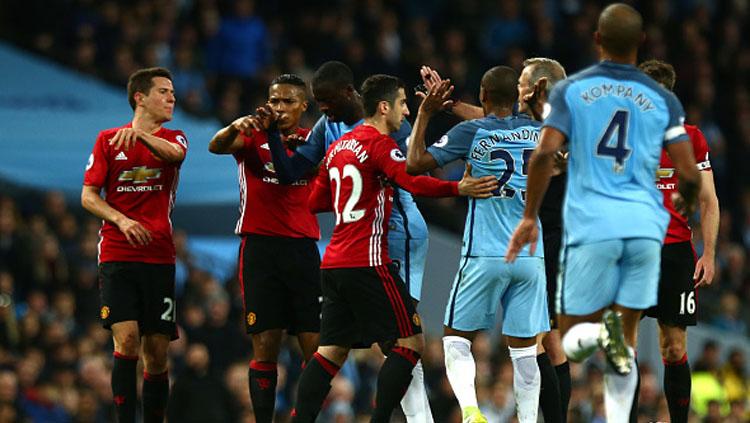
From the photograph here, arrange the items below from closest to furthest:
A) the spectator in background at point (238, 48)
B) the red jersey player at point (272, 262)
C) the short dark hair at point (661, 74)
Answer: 1. the short dark hair at point (661, 74)
2. the red jersey player at point (272, 262)
3. the spectator in background at point (238, 48)

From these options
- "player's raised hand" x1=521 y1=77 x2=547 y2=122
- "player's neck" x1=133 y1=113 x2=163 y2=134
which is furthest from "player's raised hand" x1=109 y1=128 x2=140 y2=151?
"player's raised hand" x1=521 y1=77 x2=547 y2=122

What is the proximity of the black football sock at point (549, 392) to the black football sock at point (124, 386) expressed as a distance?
285 centimetres

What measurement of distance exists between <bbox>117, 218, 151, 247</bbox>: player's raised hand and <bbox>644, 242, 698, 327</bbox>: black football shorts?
11.4 ft

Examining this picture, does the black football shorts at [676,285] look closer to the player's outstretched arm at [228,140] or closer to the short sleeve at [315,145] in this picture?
the short sleeve at [315,145]

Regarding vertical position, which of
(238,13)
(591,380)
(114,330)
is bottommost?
(591,380)

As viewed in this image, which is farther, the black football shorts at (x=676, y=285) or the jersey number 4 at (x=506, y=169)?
the black football shorts at (x=676, y=285)

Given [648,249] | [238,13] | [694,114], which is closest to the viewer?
[648,249]

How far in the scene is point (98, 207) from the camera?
10359mm

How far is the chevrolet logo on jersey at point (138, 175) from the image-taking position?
1059 cm

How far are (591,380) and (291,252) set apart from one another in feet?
25.1

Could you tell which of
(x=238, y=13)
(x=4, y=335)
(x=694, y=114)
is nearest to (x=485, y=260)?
Answer: (x=4, y=335)

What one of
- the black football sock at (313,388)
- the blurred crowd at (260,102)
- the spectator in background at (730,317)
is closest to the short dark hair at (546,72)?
the black football sock at (313,388)

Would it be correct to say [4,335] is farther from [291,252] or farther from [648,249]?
[648,249]

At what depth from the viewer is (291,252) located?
34.7ft
